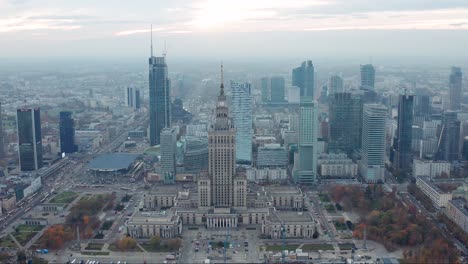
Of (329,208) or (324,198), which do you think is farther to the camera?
(324,198)

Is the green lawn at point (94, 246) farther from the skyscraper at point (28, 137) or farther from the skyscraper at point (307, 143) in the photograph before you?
the skyscraper at point (307, 143)

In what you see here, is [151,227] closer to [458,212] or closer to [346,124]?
[458,212]

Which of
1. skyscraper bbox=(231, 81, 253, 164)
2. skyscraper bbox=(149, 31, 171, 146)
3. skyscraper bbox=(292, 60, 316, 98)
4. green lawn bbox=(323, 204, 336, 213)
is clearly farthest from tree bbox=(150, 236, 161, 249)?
skyscraper bbox=(292, 60, 316, 98)

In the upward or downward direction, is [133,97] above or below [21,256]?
above

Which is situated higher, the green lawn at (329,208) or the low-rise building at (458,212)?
the low-rise building at (458,212)

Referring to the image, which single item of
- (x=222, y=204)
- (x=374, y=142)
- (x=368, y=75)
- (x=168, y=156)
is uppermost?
(x=368, y=75)

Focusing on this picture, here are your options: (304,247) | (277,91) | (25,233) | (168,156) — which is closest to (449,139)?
(304,247)

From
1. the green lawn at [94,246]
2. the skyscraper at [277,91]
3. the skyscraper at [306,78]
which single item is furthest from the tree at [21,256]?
the skyscraper at [306,78]

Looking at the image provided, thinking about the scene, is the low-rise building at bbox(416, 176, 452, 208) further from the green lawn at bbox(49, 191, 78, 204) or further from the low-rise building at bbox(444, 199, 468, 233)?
the green lawn at bbox(49, 191, 78, 204)
